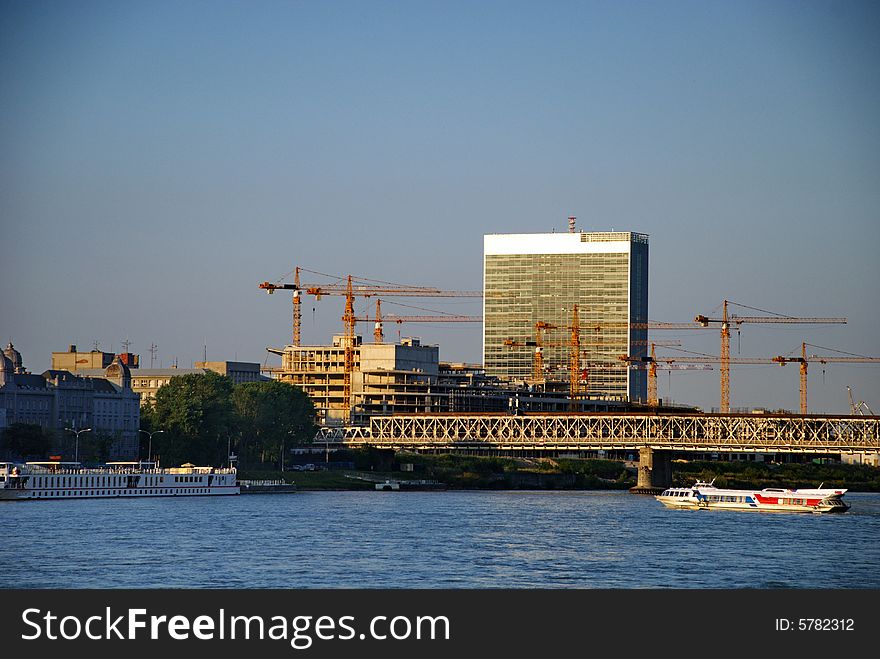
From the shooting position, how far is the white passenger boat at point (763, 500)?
164 m

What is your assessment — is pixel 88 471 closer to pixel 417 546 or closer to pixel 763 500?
pixel 763 500

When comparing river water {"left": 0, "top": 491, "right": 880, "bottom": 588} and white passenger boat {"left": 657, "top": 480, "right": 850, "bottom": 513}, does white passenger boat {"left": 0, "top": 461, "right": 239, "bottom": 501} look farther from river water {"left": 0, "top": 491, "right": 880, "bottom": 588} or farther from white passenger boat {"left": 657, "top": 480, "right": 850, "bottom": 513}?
white passenger boat {"left": 657, "top": 480, "right": 850, "bottom": 513}

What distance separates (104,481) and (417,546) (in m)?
71.3

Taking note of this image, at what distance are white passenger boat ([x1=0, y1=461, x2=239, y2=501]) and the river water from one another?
6049 mm

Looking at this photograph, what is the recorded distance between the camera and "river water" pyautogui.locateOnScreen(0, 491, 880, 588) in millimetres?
83250

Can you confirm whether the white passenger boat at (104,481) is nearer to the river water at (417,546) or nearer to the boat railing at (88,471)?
the boat railing at (88,471)

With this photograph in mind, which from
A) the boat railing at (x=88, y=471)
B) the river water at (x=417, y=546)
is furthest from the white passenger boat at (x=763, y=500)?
the boat railing at (x=88, y=471)

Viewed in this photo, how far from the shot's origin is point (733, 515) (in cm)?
15762

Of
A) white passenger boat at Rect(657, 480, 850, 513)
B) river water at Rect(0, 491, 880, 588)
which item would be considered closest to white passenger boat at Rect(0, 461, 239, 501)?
river water at Rect(0, 491, 880, 588)

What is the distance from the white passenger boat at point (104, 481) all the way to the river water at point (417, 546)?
6.05 m
